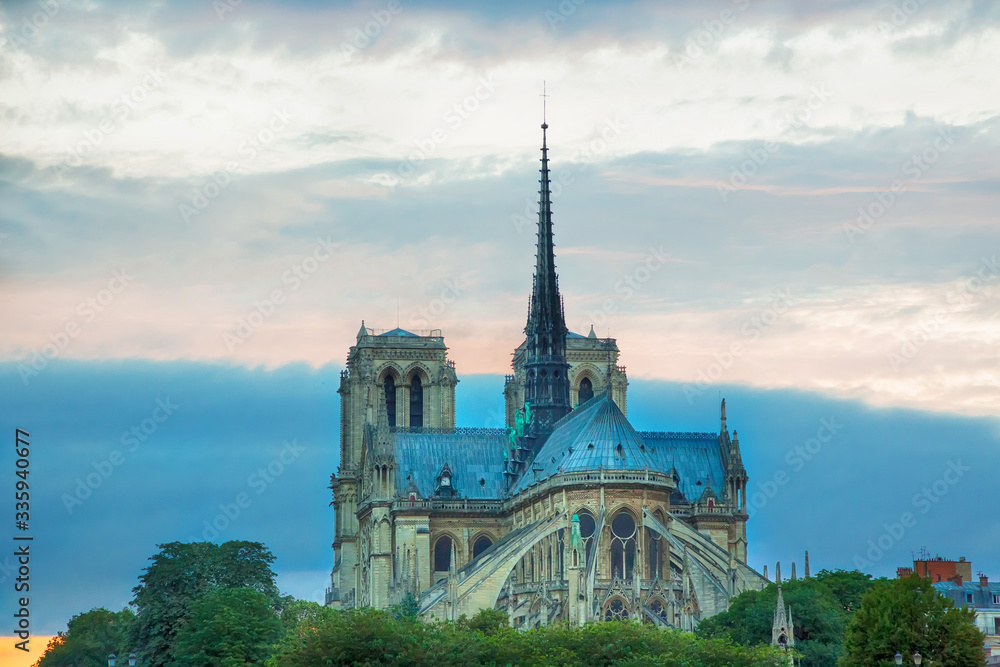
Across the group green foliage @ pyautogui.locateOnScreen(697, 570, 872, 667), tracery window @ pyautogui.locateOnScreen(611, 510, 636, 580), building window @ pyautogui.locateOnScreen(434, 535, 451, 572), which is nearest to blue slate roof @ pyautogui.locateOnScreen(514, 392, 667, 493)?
tracery window @ pyautogui.locateOnScreen(611, 510, 636, 580)

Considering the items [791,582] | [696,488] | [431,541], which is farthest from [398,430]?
[791,582]

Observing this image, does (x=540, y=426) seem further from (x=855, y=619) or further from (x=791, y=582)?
(x=855, y=619)

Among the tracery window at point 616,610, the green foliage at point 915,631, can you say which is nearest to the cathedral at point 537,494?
the tracery window at point 616,610

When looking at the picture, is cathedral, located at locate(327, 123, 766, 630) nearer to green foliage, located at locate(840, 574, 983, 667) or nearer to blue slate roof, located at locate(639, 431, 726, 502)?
blue slate roof, located at locate(639, 431, 726, 502)

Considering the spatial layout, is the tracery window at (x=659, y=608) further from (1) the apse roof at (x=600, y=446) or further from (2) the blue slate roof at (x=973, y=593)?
(2) the blue slate roof at (x=973, y=593)

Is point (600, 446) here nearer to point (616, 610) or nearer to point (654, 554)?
point (654, 554)

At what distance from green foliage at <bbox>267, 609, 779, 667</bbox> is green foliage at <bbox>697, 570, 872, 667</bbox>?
1207cm

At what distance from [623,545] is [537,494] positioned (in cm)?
1057

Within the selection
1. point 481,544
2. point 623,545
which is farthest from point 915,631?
point 481,544

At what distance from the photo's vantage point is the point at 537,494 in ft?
500

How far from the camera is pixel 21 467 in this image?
309 feet

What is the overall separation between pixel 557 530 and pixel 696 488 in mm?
24344

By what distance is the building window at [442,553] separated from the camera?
164 meters

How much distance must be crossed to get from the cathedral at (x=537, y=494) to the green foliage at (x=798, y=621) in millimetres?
5943
